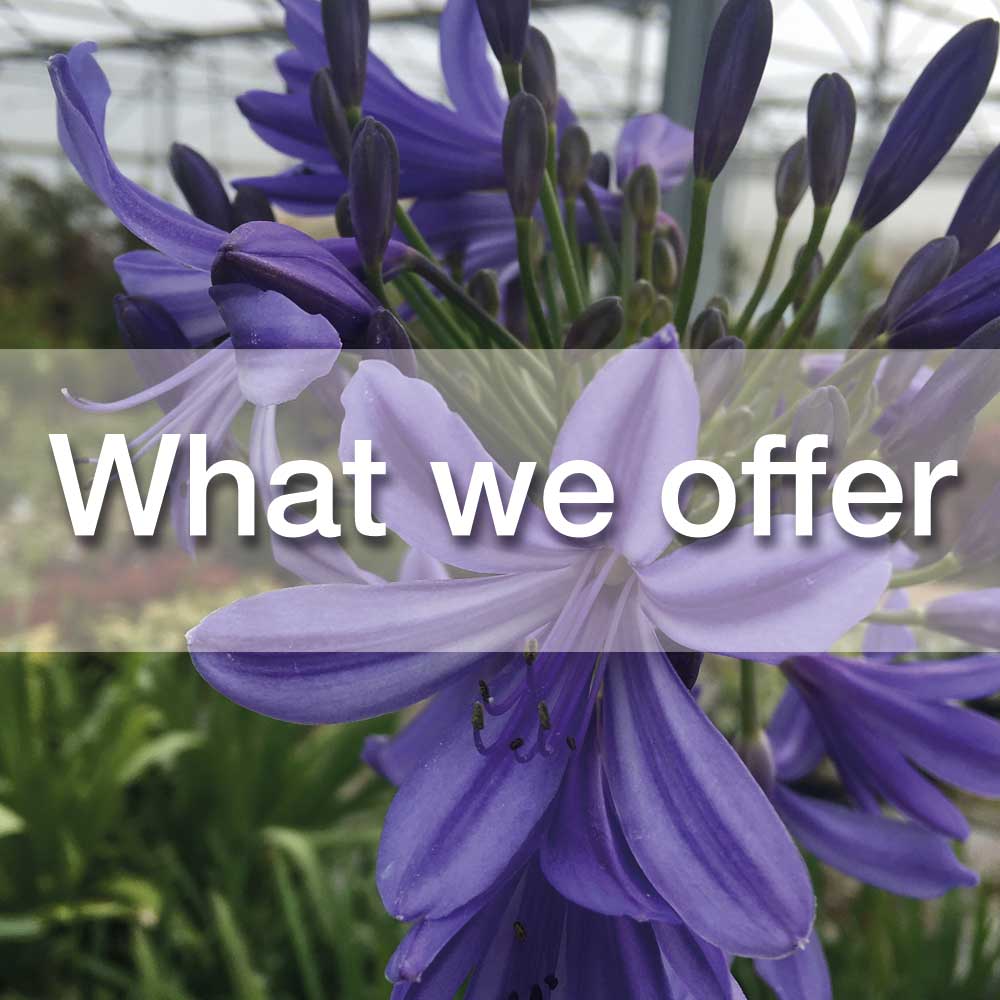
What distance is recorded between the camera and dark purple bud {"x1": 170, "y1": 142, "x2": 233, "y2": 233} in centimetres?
61

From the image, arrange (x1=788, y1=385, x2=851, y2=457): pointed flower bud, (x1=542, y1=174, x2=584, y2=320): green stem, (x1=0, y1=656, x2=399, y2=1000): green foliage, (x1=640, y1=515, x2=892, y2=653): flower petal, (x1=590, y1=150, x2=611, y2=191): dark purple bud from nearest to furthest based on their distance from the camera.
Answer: (x1=640, y1=515, x2=892, y2=653): flower petal
(x1=788, y1=385, x2=851, y2=457): pointed flower bud
(x1=542, y1=174, x2=584, y2=320): green stem
(x1=590, y1=150, x2=611, y2=191): dark purple bud
(x1=0, y1=656, x2=399, y2=1000): green foliage

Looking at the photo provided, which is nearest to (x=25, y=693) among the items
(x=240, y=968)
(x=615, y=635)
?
(x=240, y=968)

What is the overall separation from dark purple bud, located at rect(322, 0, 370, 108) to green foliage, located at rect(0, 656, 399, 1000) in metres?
1.45

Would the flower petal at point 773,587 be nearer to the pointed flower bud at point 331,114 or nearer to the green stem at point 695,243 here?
the green stem at point 695,243

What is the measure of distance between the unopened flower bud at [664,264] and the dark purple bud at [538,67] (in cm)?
13

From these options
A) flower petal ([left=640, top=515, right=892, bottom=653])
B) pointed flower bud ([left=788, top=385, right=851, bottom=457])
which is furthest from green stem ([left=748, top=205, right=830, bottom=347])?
flower petal ([left=640, top=515, right=892, bottom=653])

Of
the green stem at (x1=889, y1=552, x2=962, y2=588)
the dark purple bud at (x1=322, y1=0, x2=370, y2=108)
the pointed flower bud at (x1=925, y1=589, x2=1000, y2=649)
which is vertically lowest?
the pointed flower bud at (x1=925, y1=589, x2=1000, y2=649)

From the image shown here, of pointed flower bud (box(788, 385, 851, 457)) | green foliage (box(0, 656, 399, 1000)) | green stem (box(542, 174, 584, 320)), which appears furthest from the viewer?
green foliage (box(0, 656, 399, 1000))

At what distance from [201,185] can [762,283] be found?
35 centimetres

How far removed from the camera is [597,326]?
0.58 meters

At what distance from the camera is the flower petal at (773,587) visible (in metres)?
0.40

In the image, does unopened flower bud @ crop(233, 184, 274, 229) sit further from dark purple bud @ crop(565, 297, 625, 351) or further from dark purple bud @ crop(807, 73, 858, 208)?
dark purple bud @ crop(807, 73, 858, 208)

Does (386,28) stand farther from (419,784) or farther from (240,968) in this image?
(419,784)

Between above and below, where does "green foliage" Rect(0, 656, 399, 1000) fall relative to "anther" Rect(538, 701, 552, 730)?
below
